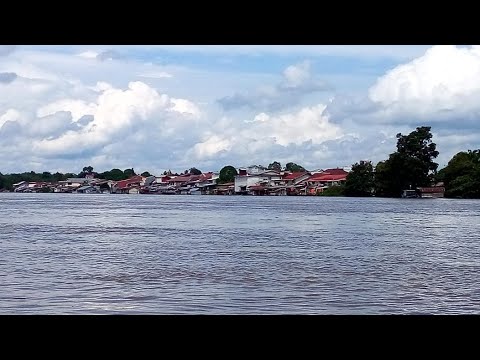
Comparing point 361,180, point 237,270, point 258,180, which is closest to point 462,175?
point 361,180

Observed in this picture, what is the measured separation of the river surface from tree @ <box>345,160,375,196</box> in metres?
22.1

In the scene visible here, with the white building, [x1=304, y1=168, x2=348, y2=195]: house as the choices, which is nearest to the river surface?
[x1=304, y1=168, x2=348, y2=195]: house

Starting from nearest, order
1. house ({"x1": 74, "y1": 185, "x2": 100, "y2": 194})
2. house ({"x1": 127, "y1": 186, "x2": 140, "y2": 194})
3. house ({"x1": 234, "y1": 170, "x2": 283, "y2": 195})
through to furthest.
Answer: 1. house ({"x1": 234, "y1": 170, "x2": 283, "y2": 195})
2. house ({"x1": 127, "y1": 186, "x2": 140, "y2": 194})
3. house ({"x1": 74, "y1": 185, "x2": 100, "y2": 194})

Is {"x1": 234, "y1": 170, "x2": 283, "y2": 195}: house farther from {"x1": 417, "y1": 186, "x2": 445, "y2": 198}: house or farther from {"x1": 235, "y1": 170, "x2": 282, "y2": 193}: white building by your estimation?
{"x1": 417, "y1": 186, "x2": 445, "y2": 198}: house

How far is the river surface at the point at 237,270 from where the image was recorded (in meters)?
10.3

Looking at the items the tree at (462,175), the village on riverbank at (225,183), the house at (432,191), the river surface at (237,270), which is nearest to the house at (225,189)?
the village on riverbank at (225,183)

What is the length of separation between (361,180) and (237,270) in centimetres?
4304

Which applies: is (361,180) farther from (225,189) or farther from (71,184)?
(71,184)

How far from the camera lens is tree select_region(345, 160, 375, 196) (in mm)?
53969
